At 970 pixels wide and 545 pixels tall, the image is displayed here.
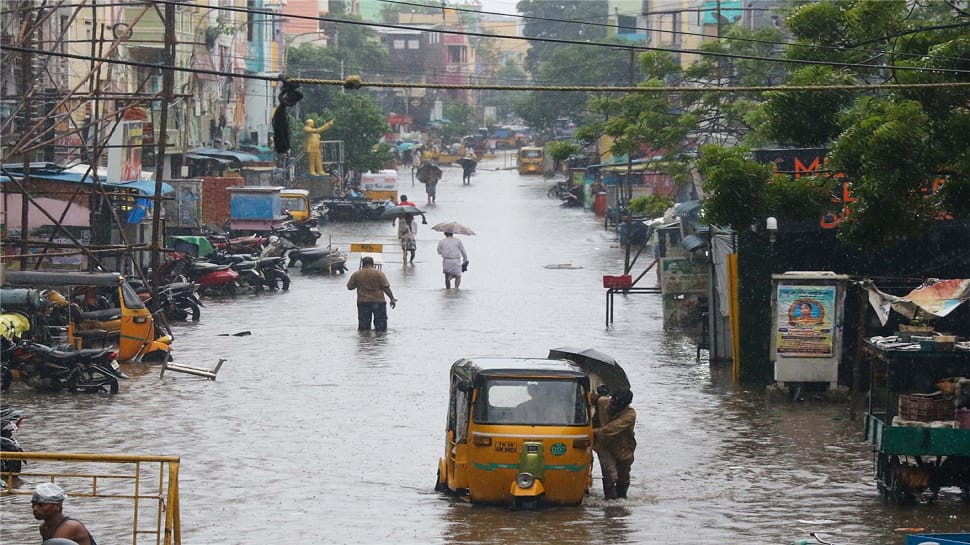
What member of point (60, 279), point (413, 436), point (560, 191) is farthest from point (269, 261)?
point (560, 191)

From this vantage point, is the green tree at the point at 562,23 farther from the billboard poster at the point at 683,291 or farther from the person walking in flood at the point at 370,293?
the person walking in flood at the point at 370,293

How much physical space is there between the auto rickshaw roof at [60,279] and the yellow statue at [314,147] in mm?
40303

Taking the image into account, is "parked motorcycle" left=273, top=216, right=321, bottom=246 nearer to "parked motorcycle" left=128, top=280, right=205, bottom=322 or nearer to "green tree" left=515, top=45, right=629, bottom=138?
"parked motorcycle" left=128, top=280, right=205, bottom=322

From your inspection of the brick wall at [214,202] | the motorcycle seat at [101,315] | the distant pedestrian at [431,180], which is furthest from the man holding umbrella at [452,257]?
the distant pedestrian at [431,180]

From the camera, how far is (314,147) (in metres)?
63.4

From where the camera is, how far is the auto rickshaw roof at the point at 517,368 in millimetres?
13492

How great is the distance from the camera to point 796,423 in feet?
60.2

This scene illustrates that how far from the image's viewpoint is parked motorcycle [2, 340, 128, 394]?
65.2 ft

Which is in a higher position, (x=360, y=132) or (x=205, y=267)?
(x=360, y=132)

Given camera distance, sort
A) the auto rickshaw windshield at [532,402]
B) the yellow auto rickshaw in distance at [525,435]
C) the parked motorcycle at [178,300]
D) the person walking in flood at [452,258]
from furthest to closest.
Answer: the person walking in flood at [452,258] → the parked motorcycle at [178,300] → the auto rickshaw windshield at [532,402] → the yellow auto rickshaw in distance at [525,435]

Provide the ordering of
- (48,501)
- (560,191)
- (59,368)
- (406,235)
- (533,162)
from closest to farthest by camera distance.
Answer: (48,501) → (59,368) → (406,235) → (560,191) → (533,162)

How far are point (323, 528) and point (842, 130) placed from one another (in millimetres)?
9164

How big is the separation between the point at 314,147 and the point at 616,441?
5056cm

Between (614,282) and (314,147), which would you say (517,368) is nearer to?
(614,282)
